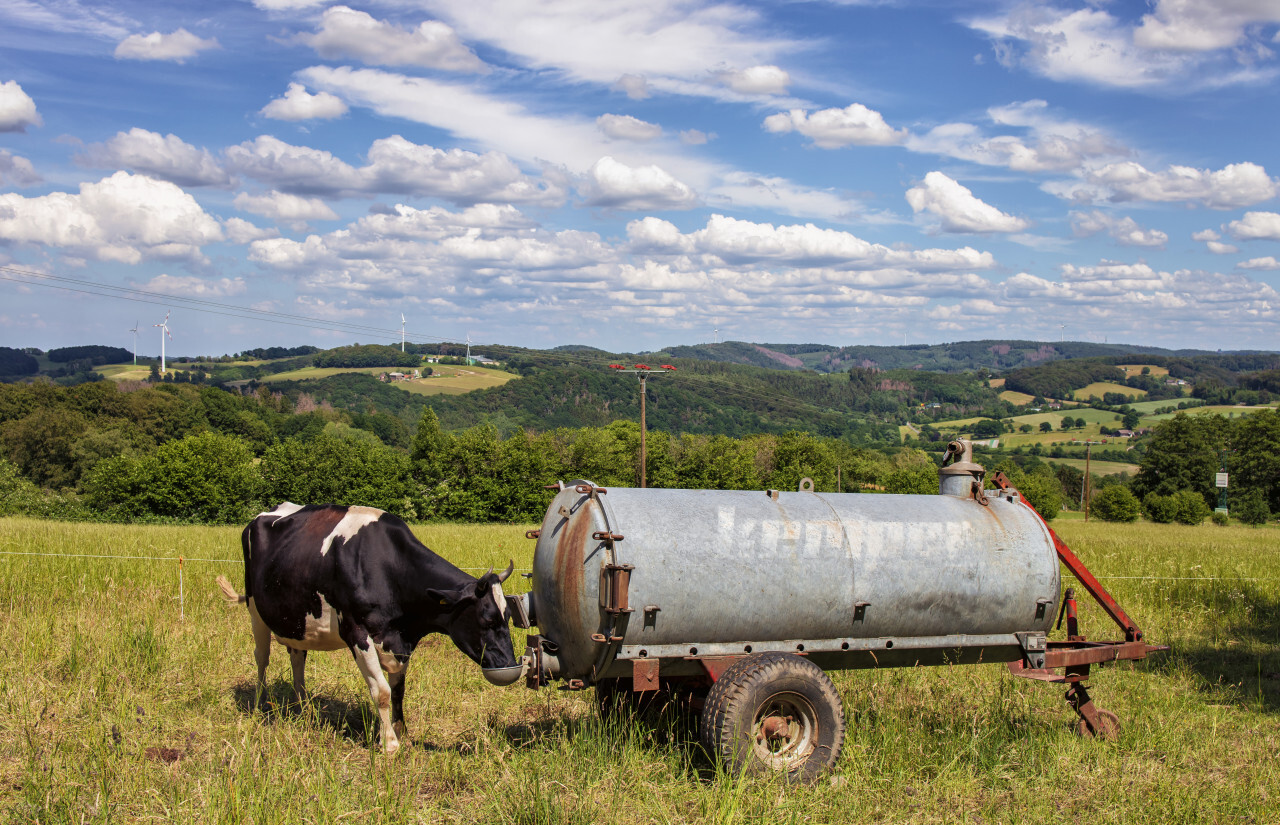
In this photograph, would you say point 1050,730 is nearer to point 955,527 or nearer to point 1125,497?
point 955,527

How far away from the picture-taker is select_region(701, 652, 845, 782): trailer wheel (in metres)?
5.73

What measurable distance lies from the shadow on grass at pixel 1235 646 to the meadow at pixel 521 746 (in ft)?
0.26

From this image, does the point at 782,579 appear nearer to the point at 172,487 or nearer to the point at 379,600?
the point at 379,600

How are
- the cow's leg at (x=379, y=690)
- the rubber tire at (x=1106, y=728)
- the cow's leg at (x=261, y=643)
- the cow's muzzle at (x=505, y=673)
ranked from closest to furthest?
the cow's muzzle at (x=505, y=673)
the cow's leg at (x=379, y=690)
the rubber tire at (x=1106, y=728)
the cow's leg at (x=261, y=643)

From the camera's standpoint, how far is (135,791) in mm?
5152

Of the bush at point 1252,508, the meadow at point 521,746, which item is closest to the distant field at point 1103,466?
the bush at point 1252,508

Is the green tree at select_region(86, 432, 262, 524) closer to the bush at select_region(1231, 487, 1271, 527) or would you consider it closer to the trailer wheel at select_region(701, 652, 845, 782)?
the trailer wheel at select_region(701, 652, 845, 782)

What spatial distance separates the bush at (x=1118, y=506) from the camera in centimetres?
7262

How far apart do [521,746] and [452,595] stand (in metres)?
1.29

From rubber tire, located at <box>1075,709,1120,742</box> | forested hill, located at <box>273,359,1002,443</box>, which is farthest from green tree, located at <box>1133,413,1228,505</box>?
rubber tire, located at <box>1075,709,1120,742</box>

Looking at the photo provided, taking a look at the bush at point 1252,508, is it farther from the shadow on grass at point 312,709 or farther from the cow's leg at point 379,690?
the cow's leg at point 379,690

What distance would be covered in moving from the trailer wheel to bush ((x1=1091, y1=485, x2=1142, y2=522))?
255ft

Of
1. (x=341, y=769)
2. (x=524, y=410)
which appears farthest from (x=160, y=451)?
(x=524, y=410)

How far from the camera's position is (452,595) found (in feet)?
21.4
